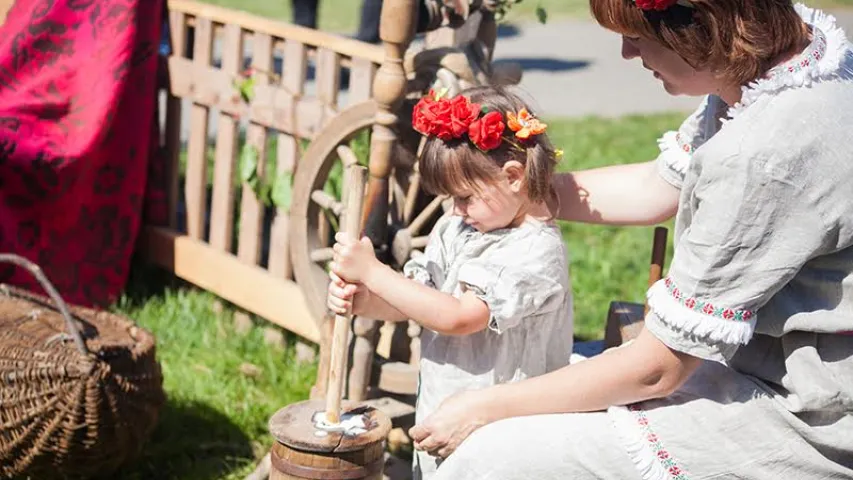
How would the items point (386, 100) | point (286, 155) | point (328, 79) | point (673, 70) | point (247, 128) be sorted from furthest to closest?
point (247, 128), point (286, 155), point (328, 79), point (386, 100), point (673, 70)

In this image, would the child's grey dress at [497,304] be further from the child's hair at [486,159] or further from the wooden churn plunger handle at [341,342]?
the wooden churn plunger handle at [341,342]

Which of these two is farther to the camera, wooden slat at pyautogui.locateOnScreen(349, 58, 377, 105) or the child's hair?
wooden slat at pyautogui.locateOnScreen(349, 58, 377, 105)

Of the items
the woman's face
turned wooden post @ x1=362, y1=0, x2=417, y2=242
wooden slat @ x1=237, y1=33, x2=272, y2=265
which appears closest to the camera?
the woman's face

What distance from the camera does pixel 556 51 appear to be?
37.7ft

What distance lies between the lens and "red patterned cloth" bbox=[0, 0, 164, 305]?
412cm

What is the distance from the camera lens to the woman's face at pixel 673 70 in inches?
85.4

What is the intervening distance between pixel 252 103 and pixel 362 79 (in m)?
0.63

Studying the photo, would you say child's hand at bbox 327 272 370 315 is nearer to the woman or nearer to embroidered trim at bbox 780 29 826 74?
the woman

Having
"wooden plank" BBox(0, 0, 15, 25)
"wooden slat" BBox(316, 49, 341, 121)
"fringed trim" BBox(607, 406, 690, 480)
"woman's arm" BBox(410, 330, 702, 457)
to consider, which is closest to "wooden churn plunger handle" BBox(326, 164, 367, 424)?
"woman's arm" BBox(410, 330, 702, 457)

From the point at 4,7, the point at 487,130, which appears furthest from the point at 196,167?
the point at 487,130

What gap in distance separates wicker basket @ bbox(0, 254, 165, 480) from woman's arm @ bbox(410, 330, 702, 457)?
1.09 meters

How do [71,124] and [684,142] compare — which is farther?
[71,124]

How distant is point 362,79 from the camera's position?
3535 mm

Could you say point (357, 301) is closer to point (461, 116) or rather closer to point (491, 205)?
point (491, 205)
